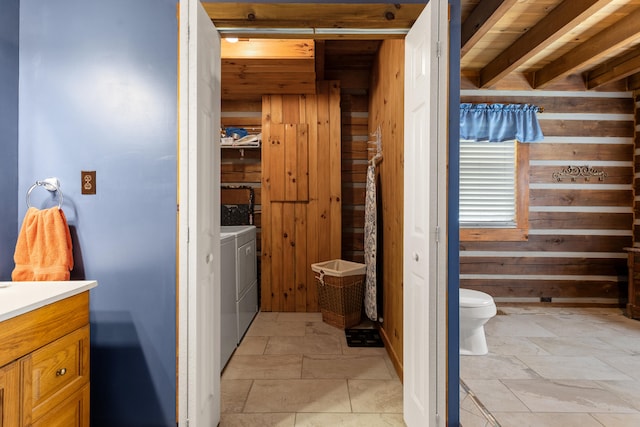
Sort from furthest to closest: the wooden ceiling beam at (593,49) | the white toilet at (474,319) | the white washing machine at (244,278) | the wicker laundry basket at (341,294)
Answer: the wicker laundry basket at (341,294), the white washing machine at (244,278), the wooden ceiling beam at (593,49), the white toilet at (474,319)

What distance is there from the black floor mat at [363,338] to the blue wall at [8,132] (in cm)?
230

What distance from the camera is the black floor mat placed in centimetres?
293

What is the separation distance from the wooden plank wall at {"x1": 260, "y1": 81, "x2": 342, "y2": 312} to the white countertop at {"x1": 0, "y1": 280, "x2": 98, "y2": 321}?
2380mm

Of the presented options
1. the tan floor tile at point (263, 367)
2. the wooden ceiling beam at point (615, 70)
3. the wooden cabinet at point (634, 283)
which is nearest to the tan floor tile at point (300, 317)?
the tan floor tile at point (263, 367)

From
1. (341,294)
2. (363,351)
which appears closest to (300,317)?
(341,294)

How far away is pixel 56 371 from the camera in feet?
4.20

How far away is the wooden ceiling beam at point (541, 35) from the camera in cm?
241

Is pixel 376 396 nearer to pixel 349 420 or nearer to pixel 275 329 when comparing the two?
pixel 349 420

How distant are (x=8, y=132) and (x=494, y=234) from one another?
4076mm

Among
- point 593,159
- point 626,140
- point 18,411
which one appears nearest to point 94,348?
point 18,411

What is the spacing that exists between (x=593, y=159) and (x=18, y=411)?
4959 mm

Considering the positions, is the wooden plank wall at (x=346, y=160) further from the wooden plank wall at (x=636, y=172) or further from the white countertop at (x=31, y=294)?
the wooden plank wall at (x=636, y=172)

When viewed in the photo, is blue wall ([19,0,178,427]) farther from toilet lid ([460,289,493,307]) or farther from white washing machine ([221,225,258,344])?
toilet lid ([460,289,493,307])

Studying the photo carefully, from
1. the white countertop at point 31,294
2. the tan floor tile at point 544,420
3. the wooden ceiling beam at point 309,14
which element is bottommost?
the tan floor tile at point 544,420
